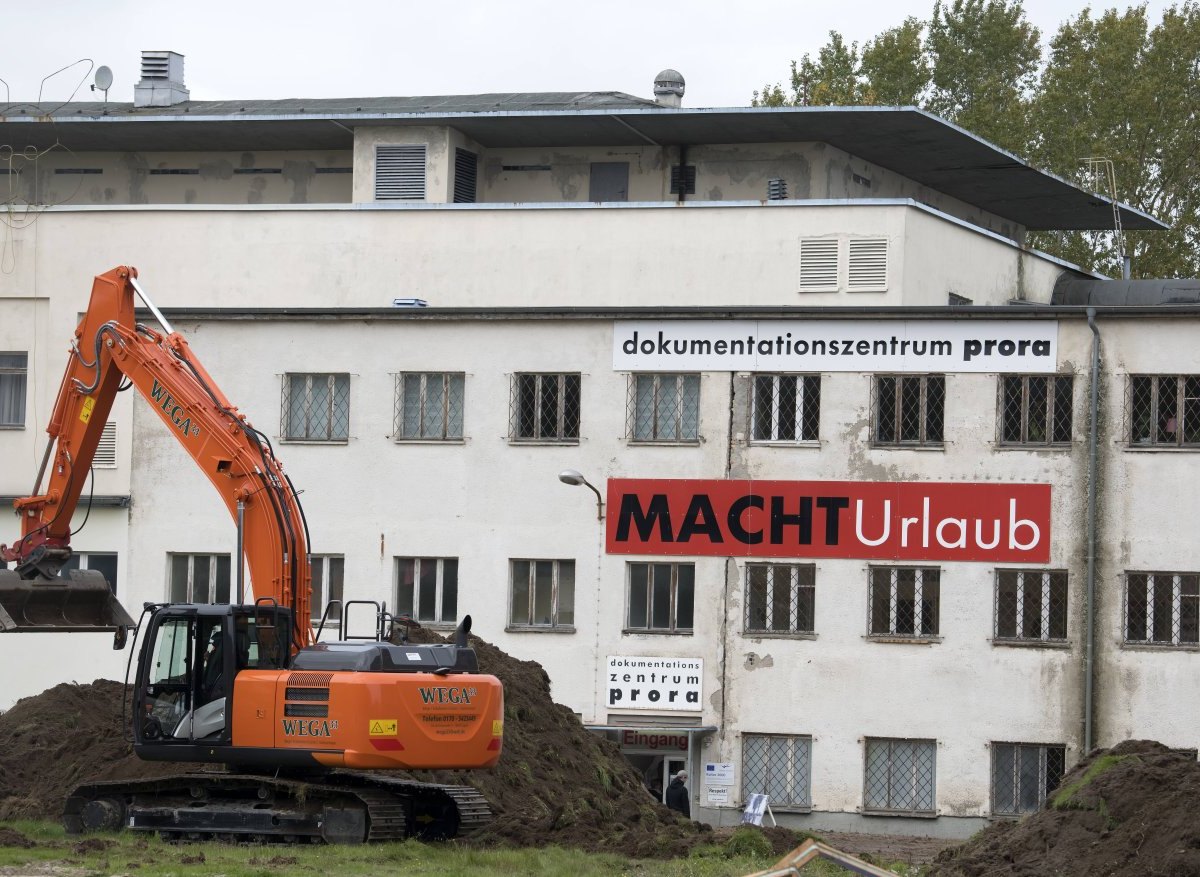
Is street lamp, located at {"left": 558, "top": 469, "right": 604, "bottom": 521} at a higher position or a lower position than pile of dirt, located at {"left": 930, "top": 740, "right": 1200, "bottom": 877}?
higher

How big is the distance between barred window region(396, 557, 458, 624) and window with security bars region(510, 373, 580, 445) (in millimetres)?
2693

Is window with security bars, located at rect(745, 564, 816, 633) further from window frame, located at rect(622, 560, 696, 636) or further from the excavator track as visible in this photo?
the excavator track

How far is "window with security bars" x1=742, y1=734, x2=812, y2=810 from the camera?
34844 millimetres

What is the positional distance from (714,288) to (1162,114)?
3355 cm

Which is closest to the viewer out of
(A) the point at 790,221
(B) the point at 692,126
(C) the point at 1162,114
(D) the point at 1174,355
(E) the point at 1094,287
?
(D) the point at 1174,355

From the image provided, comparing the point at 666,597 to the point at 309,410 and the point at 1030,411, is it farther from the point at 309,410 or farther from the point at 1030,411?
the point at 309,410

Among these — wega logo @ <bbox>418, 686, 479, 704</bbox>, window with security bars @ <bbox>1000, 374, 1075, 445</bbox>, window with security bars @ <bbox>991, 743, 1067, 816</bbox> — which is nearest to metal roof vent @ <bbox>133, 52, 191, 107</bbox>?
window with security bars @ <bbox>1000, 374, 1075, 445</bbox>

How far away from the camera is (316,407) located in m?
37.4

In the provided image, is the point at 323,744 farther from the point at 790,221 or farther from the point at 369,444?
the point at 790,221

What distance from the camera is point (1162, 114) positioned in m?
67.8

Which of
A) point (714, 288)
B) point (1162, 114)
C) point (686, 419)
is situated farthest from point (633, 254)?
point (1162, 114)

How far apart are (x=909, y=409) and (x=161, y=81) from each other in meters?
23.8

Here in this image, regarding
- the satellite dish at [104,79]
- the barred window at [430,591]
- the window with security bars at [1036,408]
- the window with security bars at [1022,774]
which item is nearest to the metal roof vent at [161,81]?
the satellite dish at [104,79]

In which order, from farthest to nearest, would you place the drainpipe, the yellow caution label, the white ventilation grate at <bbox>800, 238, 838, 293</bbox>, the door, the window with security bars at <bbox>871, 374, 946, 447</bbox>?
the door
the white ventilation grate at <bbox>800, 238, 838, 293</bbox>
the window with security bars at <bbox>871, 374, 946, 447</bbox>
the drainpipe
the yellow caution label
